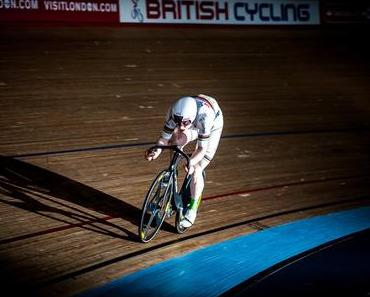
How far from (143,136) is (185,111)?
250 cm

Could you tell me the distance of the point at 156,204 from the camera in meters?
3.81

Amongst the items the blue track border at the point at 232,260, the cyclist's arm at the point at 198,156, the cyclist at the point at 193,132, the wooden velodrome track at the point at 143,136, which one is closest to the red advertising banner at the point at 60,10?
the wooden velodrome track at the point at 143,136

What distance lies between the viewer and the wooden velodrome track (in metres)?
3.89

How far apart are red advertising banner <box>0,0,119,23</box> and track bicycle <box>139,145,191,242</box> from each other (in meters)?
4.85

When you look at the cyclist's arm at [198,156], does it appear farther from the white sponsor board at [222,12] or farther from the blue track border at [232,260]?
the white sponsor board at [222,12]

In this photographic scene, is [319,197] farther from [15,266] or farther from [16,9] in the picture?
[16,9]

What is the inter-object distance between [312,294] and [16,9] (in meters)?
6.14

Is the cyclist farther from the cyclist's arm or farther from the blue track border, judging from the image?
the blue track border

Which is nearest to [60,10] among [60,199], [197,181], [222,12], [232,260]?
[222,12]

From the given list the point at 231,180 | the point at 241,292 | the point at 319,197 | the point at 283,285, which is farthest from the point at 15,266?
the point at 319,197

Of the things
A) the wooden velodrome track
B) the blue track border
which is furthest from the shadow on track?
the blue track border

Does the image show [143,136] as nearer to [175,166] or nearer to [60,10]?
[175,166]

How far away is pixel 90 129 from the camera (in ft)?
19.8

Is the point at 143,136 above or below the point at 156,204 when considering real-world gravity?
above
